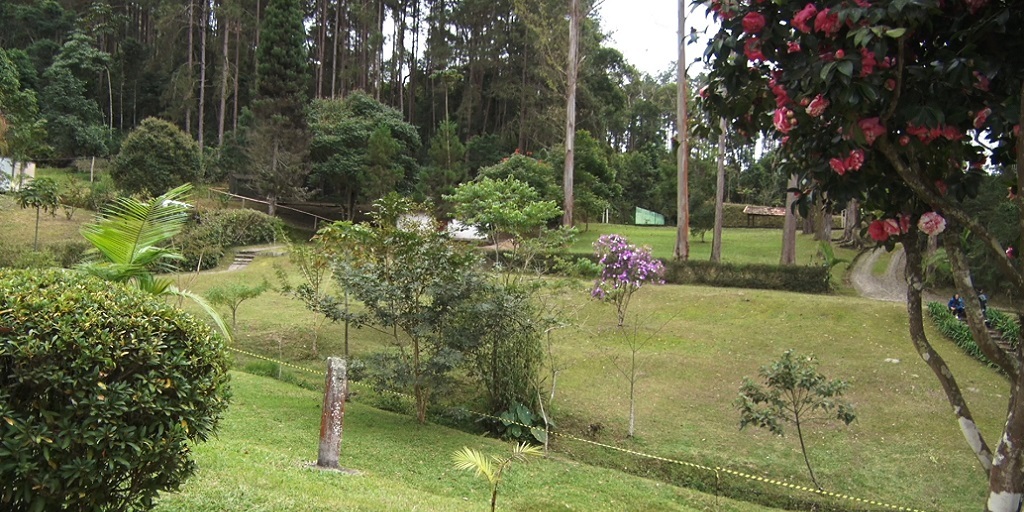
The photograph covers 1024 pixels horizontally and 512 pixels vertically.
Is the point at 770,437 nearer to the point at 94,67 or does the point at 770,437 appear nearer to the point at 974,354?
the point at 974,354

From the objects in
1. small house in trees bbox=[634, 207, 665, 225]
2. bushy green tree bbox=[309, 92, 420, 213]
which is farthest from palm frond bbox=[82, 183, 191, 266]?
small house in trees bbox=[634, 207, 665, 225]

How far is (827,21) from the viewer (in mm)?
3123

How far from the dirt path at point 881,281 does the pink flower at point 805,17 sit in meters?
14.1

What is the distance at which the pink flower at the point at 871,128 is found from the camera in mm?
→ 3277

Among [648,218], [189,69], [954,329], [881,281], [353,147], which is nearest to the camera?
[954,329]

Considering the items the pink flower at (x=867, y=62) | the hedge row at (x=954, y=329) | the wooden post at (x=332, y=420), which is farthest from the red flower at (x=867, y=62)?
the hedge row at (x=954, y=329)

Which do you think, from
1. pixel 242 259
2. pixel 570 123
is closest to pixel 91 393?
pixel 242 259

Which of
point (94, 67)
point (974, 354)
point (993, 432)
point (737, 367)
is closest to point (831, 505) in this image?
point (993, 432)

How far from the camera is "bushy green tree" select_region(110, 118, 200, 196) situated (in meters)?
22.8

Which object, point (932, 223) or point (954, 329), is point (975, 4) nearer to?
point (932, 223)

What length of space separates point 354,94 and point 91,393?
96.6 ft

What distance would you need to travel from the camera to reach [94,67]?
1336 inches

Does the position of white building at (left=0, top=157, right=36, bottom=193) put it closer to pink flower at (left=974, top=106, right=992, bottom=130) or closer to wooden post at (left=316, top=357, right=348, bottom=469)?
wooden post at (left=316, top=357, right=348, bottom=469)

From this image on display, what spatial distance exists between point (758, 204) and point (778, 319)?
26.5 m
